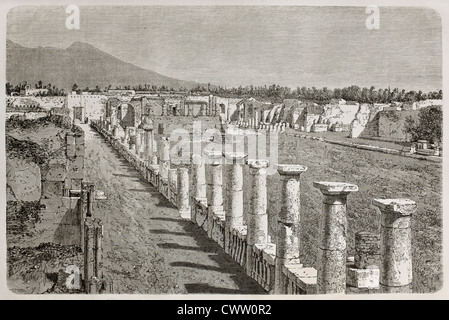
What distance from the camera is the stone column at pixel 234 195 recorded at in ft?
27.4

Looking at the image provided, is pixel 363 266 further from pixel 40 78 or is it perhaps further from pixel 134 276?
pixel 40 78

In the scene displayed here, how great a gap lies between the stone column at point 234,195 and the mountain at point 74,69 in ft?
4.35

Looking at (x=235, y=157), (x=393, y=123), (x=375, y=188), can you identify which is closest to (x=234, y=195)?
(x=235, y=157)

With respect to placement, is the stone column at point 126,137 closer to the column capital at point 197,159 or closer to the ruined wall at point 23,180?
the column capital at point 197,159

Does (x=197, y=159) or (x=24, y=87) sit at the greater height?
(x=24, y=87)

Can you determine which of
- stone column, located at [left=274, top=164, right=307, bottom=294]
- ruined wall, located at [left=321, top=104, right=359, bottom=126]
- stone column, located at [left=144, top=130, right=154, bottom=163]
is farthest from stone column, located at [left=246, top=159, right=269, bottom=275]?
stone column, located at [left=144, top=130, right=154, bottom=163]

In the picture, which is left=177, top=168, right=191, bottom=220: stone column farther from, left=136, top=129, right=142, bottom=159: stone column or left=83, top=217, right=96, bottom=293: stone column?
left=83, top=217, right=96, bottom=293: stone column

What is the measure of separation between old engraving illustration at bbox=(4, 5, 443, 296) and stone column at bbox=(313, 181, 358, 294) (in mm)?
1706

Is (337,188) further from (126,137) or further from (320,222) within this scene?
(126,137)

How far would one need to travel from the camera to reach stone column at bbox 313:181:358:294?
5902 millimetres

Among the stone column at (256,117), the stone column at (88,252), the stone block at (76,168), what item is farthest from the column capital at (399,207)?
the stone block at (76,168)

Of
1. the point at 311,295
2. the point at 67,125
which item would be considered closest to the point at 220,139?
the point at 67,125

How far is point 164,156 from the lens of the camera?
10.8 m

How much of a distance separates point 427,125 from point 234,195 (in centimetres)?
292
